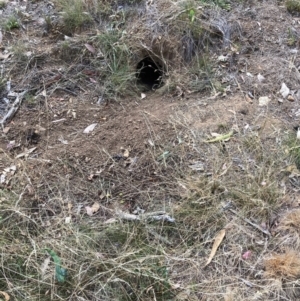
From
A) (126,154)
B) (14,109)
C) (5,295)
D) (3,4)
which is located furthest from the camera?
(3,4)

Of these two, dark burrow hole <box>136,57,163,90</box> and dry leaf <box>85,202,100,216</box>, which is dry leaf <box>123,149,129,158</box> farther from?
dark burrow hole <box>136,57,163,90</box>

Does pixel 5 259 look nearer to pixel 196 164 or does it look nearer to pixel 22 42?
pixel 196 164

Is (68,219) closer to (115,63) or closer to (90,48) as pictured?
(115,63)

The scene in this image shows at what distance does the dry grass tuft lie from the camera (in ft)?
7.40

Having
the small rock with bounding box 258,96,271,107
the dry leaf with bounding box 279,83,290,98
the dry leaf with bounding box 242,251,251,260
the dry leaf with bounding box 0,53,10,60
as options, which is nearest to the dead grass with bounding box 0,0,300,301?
the dry leaf with bounding box 242,251,251,260

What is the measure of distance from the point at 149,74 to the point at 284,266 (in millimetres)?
1807

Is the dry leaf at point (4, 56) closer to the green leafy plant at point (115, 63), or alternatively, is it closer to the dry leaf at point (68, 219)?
the green leafy plant at point (115, 63)

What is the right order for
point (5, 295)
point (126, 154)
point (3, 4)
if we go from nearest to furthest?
point (5, 295) → point (126, 154) → point (3, 4)

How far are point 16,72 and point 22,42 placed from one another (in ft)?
0.90

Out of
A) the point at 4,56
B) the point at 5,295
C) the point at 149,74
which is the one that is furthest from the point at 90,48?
the point at 5,295

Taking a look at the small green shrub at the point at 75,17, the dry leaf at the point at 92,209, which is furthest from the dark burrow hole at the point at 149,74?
the dry leaf at the point at 92,209

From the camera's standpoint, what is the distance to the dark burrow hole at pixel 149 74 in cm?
336

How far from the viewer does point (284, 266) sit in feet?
7.42

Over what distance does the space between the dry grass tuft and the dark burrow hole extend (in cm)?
154
